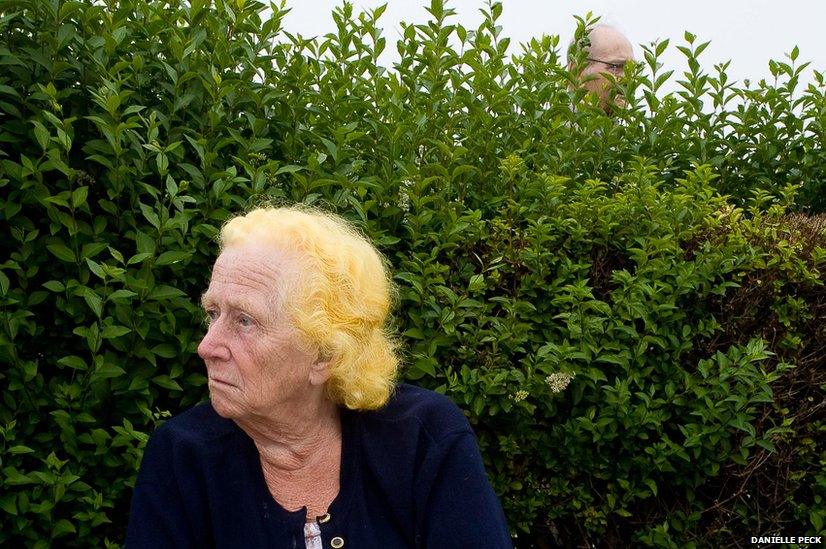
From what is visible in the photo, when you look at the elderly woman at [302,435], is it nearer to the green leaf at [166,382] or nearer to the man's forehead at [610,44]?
the green leaf at [166,382]

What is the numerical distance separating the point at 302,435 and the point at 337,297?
39 centimetres

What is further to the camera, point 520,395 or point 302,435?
point 520,395

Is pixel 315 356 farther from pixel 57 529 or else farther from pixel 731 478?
pixel 731 478

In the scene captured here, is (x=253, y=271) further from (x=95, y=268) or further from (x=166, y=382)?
(x=166, y=382)

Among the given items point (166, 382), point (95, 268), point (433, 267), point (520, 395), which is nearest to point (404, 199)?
point (433, 267)

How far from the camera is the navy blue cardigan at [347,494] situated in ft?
8.96

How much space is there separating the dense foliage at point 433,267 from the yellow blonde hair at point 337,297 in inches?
26.5

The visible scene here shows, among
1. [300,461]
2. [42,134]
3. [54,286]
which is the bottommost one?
[300,461]

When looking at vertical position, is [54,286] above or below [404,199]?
below

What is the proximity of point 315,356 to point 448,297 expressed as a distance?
3.98 feet

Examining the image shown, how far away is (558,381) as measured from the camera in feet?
12.6

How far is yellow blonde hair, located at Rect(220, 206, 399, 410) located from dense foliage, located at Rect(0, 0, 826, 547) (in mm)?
674

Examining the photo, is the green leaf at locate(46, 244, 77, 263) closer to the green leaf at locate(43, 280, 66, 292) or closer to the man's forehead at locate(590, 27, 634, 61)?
the green leaf at locate(43, 280, 66, 292)

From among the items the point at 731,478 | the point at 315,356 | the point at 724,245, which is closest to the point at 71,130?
the point at 315,356
